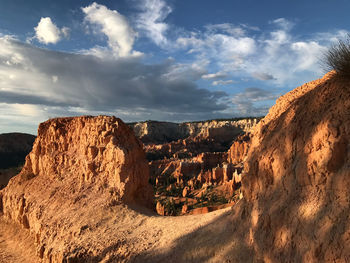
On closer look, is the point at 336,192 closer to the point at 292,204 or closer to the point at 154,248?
the point at 292,204

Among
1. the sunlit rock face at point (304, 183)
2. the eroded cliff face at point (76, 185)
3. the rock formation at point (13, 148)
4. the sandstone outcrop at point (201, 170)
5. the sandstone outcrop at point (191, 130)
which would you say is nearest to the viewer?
the sunlit rock face at point (304, 183)

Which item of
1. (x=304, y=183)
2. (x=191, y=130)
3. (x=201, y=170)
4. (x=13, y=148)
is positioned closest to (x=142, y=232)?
(x=304, y=183)

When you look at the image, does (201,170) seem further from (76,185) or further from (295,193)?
(295,193)

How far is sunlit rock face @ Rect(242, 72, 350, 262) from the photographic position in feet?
19.5

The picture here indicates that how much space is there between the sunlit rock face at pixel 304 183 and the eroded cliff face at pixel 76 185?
25.7 ft

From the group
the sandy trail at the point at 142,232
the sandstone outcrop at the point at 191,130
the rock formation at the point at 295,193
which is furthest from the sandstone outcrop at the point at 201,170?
the rock formation at the point at 295,193

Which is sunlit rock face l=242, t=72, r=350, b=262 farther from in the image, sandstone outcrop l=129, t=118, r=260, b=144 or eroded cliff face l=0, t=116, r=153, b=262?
sandstone outcrop l=129, t=118, r=260, b=144

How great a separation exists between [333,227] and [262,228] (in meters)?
2.67

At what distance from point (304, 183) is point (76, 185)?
15230 millimetres

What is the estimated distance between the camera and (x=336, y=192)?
6.18 metres

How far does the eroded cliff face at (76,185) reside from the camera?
14062 millimetres

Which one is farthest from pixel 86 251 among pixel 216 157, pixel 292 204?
pixel 216 157

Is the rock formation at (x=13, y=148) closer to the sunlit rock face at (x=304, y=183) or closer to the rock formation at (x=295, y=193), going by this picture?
the rock formation at (x=295, y=193)

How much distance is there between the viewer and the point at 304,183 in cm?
730
